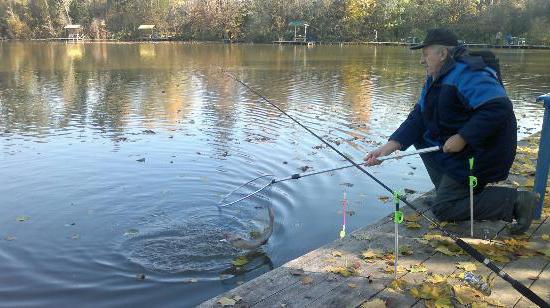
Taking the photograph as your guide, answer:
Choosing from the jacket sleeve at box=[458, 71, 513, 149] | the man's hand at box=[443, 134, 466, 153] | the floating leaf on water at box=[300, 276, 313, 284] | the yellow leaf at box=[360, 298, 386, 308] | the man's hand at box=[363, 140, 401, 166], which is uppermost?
the jacket sleeve at box=[458, 71, 513, 149]

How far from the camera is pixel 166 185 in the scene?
776 cm

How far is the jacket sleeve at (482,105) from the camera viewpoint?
396 cm

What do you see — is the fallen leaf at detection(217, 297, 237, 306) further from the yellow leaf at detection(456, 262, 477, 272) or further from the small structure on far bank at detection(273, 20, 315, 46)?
the small structure on far bank at detection(273, 20, 315, 46)

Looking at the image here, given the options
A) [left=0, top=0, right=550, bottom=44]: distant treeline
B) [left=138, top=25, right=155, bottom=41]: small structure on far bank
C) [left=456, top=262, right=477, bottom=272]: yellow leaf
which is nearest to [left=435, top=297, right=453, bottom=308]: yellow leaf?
[left=456, top=262, right=477, bottom=272]: yellow leaf

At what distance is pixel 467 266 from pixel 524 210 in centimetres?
91

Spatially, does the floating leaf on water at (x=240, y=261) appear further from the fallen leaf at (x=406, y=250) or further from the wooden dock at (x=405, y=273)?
the fallen leaf at (x=406, y=250)

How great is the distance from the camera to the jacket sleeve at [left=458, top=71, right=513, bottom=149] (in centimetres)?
396

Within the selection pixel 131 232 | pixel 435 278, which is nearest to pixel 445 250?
pixel 435 278

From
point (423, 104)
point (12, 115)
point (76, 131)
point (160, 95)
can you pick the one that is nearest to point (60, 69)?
point (160, 95)

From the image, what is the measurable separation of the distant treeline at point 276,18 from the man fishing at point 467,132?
173 feet

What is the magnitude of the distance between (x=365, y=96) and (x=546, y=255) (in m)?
13.7

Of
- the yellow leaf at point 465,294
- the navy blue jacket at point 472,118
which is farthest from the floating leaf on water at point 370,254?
the navy blue jacket at point 472,118

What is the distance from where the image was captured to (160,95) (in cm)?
1748

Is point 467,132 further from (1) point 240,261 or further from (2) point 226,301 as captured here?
(1) point 240,261
